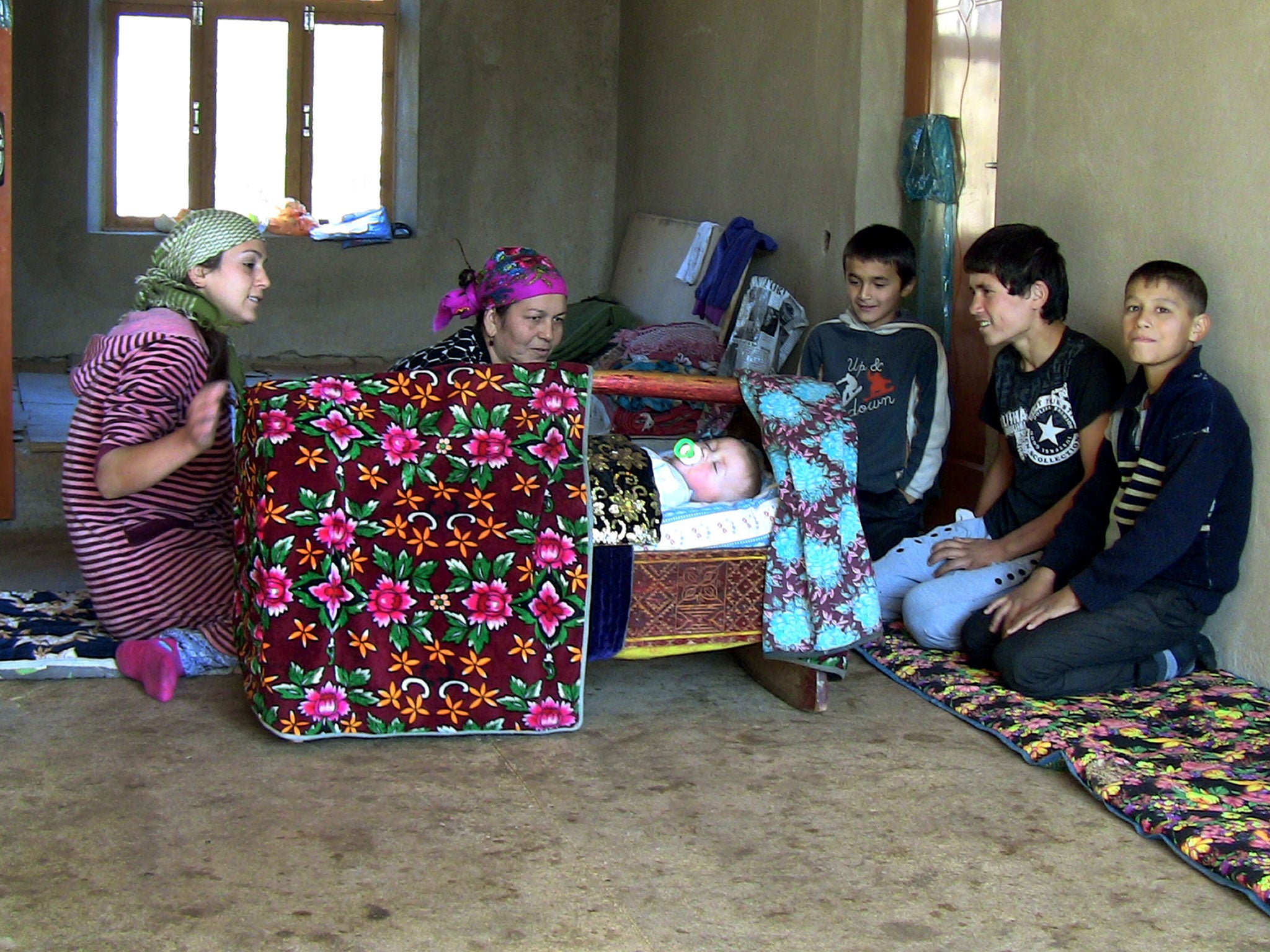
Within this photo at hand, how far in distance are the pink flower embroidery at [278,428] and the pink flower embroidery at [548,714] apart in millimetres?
754

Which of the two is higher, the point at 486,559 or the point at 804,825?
the point at 486,559

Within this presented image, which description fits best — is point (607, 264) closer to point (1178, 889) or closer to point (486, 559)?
point (486, 559)


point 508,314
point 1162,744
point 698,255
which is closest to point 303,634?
point 508,314

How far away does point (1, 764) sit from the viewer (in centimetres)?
277

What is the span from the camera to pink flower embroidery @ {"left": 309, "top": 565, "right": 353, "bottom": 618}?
281cm

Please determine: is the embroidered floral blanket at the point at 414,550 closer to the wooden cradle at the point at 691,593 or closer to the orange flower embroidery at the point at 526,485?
the orange flower embroidery at the point at 526,485

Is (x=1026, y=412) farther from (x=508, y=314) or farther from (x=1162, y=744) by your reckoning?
(x=508, y=314)

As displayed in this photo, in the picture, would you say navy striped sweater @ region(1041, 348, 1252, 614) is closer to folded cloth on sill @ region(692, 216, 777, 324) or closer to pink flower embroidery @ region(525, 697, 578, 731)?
pink flower embroidery @ region(525, 697, 578, 731)

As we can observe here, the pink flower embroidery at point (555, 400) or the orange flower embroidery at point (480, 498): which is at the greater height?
the pink flower embroidery at point (555, 400)

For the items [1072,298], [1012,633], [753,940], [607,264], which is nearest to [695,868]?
[753,940]

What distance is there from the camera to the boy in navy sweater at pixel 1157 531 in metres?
3.20

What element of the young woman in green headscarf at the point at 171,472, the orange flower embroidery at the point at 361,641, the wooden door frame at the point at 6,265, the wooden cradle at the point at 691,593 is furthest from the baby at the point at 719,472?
the wooden door frame at the point at 6,265

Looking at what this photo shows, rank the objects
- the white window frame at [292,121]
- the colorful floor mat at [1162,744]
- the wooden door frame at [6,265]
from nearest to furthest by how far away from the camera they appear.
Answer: the colorful floor mat at [1162,744] < the wooden door frame at [6,265] < the white window frame at [292,121]

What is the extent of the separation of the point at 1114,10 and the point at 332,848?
2927 millimetres
